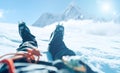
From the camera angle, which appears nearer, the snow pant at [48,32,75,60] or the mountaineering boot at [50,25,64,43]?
the snow pant at [48,32,75,60]

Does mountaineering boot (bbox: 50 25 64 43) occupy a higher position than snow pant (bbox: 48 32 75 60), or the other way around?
mountaineering boot (bbox: 50 25 64 43)

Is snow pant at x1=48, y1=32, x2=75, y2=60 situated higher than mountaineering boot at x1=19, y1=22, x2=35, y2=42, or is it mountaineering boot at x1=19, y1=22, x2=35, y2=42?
mountaineering boot at x1=19, y1=22, x2=35, y2=42

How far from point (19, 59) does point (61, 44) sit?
182cm

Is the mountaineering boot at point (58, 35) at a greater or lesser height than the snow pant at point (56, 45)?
greater

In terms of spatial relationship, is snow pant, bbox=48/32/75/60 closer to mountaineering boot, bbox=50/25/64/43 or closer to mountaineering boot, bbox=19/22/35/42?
mountaineering boot, bbox=50/25/64/43

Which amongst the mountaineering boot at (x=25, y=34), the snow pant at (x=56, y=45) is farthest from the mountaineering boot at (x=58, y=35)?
the mountaineering boot at (x=25, y=34)

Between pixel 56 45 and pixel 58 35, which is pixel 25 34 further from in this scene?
pixel 56 45

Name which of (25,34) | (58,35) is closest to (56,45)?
(58,35)

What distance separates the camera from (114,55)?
7.26 m

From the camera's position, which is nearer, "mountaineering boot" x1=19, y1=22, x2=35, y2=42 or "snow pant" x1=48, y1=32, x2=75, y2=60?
"snow pant" x1=48, y1=32, x2=75, y2=60

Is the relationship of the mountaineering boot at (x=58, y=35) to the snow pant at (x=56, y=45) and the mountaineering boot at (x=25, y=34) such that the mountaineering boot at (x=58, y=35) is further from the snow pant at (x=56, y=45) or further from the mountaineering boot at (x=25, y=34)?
the mountaineering boot at (x=25, y=34)

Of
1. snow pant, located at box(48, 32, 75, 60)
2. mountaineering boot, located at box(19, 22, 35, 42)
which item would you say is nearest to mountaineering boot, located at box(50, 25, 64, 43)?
snow pant, located at box(48, 32, 75, 60)

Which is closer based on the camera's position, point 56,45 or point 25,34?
point 56,45

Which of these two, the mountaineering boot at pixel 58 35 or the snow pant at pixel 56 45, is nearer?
the snow pant at pixel 56 45
